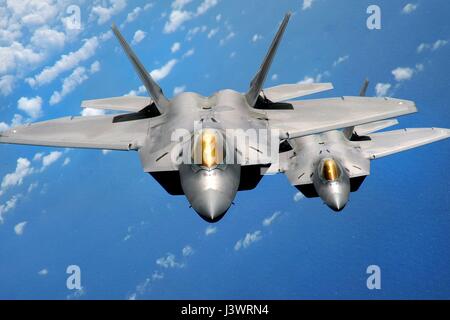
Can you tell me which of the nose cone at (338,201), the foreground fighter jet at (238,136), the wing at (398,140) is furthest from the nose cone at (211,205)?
the wing at (398,140)

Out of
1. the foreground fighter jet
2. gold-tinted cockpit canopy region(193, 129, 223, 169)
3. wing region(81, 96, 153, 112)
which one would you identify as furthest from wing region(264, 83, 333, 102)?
gold-tinted cockpit canopy region(193, 129, 223, 169)

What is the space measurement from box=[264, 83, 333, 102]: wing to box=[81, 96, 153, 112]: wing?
16.5ft

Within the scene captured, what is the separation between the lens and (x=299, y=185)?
16.7m

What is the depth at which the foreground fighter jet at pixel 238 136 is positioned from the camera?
10.6 m

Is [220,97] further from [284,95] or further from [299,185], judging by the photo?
[299,185]

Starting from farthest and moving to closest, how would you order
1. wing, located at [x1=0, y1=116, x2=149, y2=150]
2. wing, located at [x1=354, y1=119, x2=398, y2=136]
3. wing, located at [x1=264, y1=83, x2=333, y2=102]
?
wing, located at [x1=354, y1=119, x2=398, y2=136] → wing, located at [x1=264, y1=83, x2=333, y2=102] → wing, located at [x1=0, y1=116, x2=149, y2=150]

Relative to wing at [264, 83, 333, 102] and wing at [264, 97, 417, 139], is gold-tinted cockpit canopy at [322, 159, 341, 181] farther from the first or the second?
wing at [264, 83, 333, 102]

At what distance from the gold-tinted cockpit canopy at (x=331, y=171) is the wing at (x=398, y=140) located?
105 inches

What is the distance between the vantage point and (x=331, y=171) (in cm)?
1544

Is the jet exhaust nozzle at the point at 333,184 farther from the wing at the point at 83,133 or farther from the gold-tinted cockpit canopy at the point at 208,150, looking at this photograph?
the wing at the point at 83,133

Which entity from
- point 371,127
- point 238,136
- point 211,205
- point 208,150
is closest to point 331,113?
point 238,136

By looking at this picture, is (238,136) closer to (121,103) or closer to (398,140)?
(121,103)

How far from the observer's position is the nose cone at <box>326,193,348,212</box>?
49.9 feet

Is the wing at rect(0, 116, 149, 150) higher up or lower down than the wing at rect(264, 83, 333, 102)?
lower down
